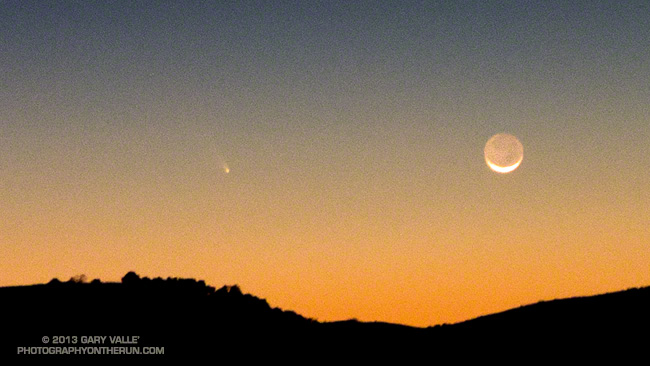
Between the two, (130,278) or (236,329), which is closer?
(236,329)

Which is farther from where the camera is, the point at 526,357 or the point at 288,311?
the point at 288,311

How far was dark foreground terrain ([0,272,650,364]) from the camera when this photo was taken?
31.1 meters

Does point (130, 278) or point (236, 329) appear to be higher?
point (130, 278)

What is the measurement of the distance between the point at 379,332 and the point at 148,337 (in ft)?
52.5

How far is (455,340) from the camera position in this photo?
3753 centimetres

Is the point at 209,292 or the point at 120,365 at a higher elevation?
the point at 209,292

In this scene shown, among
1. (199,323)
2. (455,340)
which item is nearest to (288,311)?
(199,323)

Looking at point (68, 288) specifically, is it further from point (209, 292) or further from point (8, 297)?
point (209, 292)

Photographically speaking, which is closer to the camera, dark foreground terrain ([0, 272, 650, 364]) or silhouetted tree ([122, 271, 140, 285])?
dark foreground terrain ([0, 272, 650, 364])

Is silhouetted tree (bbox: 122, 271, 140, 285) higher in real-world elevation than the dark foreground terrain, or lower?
higher

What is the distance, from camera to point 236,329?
36750mm

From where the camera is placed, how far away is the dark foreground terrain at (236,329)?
31109mm

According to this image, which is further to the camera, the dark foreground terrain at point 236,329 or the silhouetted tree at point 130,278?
the silhouetted tree at point 130,278

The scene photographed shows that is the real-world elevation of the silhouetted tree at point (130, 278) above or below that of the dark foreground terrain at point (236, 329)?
above
